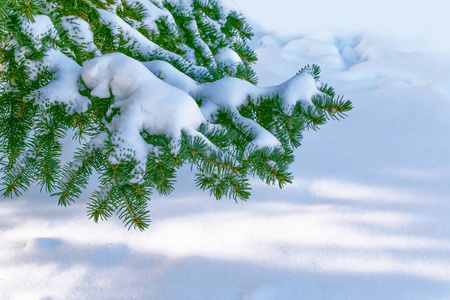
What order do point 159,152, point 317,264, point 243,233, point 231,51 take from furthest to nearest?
point 243,233 < point 317,264 < point 231,51 < point 159,152

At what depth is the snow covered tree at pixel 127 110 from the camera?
793 millimetres

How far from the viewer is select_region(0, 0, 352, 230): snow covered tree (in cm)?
79

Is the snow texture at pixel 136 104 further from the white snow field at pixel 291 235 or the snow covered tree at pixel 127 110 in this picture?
the white snow field at pixel 291 235

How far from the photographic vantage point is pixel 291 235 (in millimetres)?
1919

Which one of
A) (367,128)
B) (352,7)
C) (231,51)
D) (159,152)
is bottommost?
(159,152)

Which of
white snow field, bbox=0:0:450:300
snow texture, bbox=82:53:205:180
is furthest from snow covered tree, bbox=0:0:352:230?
white snow field, bbox=0:0:450:300

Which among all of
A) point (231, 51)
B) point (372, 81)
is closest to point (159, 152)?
point (231, 51)

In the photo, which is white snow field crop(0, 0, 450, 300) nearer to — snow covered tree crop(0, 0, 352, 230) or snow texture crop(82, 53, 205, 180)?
snow covered tree crop(0, 0, 352, 230)

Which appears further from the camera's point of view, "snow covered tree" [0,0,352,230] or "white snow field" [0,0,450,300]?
"white snow field" [0,0,450,300]

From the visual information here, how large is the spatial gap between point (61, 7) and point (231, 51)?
1.91 feet

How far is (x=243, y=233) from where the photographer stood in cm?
193

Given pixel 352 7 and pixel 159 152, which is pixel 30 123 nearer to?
pixel 159 152

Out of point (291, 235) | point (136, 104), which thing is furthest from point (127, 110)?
point (291, 235)

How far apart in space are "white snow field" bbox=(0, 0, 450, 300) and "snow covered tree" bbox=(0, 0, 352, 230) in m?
0.89
